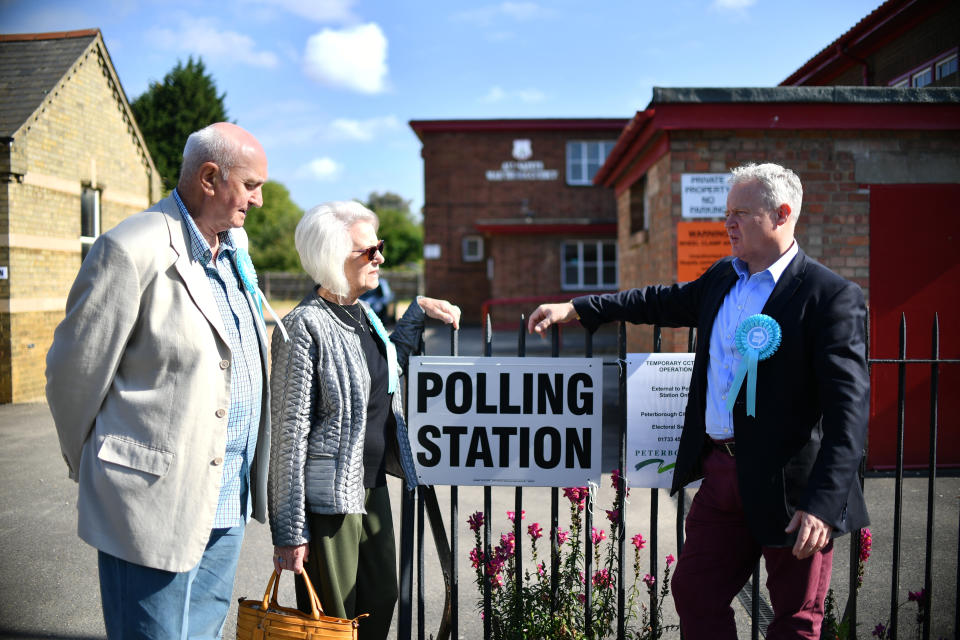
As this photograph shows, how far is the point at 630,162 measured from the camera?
9484mm

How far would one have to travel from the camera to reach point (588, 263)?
23906 millimetres

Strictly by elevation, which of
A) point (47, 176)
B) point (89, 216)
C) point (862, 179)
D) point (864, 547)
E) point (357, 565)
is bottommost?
point (864, 547)

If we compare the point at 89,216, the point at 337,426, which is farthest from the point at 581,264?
the point at 337,426

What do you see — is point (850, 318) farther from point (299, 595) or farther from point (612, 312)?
point (299, 595)

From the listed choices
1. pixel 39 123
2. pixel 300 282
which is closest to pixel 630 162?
pixel 39 123

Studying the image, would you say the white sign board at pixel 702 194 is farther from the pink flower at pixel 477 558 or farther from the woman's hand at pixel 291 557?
the woman's hand at pixel 291 557

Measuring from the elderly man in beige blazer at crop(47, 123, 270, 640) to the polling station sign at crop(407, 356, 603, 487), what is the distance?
91 centimetres

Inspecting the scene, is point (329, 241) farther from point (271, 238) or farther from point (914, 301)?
point (271, 238)

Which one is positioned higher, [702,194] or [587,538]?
[702,194]

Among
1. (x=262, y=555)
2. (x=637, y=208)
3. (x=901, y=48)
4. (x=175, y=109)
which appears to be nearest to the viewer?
(x=262, y=555)

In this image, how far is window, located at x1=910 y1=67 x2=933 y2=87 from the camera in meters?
10.8

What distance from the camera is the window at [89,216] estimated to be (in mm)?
12273

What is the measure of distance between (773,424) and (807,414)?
0.12m

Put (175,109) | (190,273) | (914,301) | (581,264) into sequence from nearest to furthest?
1. (190,273)
2. (914,301)
3. (581,264)
4. (175,109)
